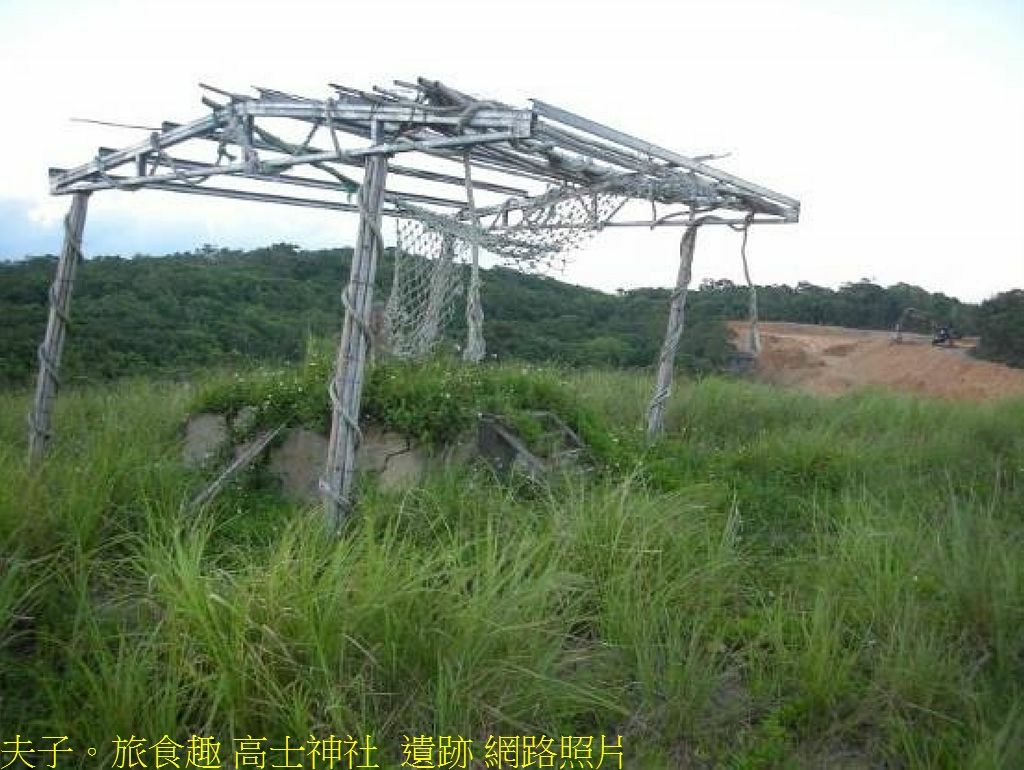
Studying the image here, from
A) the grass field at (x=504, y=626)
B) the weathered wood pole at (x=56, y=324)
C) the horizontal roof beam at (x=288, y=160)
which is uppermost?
the horizontal roof beam at (x=288, y=160)

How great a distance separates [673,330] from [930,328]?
11622mm

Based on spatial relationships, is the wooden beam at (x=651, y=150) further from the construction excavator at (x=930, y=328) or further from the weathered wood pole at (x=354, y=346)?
the construction excavator at (x=930, y=328)

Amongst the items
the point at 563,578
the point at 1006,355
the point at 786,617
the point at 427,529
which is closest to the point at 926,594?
the point at 786,617

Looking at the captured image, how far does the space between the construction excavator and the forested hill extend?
1.05 ft

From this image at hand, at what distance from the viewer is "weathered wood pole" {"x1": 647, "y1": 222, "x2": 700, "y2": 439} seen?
21.7 feet

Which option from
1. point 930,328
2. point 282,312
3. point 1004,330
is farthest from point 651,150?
point 930,328

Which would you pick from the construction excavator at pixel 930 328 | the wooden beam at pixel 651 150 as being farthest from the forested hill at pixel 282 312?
the wooden beam at pixel 651 150

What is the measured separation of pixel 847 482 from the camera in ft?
19.5

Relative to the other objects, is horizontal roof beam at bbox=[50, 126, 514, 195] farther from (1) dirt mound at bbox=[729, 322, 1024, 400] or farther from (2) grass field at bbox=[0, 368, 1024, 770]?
(1) dirt mound at bbox=[729, 322, 1024, 400]

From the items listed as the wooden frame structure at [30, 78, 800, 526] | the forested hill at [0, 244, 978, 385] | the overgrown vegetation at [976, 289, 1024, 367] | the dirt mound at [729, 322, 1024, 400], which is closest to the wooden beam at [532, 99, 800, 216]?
the wooden frame structure at [30, 78, 800, 526]

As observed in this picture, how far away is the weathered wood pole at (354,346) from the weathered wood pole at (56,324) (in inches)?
99.0

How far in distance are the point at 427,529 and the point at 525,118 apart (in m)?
1.85

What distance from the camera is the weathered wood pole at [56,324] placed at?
5.32 m

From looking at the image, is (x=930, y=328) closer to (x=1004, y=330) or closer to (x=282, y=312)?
(x=1004, y=330)
